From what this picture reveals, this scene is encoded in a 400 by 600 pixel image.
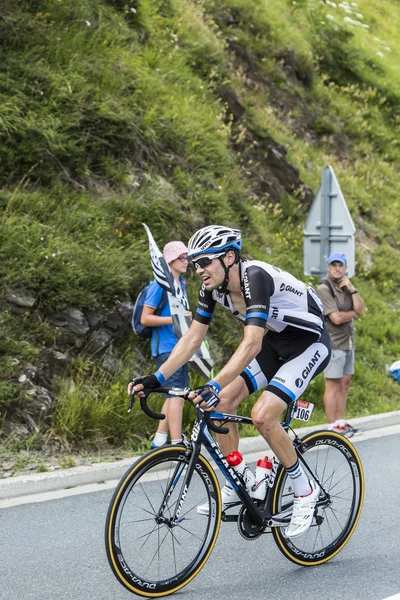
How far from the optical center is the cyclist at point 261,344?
4836 mm

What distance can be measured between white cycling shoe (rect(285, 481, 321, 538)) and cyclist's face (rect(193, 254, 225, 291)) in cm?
147

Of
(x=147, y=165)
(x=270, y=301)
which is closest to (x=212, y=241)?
(x=270, y=301)

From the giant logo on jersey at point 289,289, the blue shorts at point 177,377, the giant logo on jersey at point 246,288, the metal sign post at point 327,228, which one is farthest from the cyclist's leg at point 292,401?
the metal sign post at point 327,228

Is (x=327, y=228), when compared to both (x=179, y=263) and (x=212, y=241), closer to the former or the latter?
(x=179, y=263)

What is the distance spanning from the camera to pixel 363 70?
22750 millimetres

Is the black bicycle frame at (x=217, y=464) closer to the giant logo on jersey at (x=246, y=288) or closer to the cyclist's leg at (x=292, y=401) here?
the cyclist's leg at (x=292, y=401)

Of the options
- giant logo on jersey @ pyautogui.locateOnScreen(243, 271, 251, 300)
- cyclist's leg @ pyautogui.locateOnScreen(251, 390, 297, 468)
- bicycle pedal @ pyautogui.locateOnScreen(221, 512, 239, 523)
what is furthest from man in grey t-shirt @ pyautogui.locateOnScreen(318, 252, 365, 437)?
giant logo on jersey @ pyautogui.locateOnScreen(243, 271, 251, 300)

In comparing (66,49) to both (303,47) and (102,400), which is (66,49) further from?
(303,47)

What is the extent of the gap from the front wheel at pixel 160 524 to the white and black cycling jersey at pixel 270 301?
2.90ft

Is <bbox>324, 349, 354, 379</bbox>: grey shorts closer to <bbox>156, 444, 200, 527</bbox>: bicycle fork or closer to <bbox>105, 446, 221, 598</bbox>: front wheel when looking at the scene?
<bbox>105, 446, 221, 598</bbox>: front wheel

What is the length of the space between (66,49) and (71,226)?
3.45 metres

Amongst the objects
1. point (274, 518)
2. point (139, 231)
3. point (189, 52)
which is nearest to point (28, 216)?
point (139, 231)

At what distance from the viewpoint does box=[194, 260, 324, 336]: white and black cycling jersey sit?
4.89 metres

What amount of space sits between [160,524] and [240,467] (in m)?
0.61
